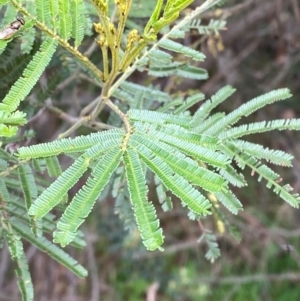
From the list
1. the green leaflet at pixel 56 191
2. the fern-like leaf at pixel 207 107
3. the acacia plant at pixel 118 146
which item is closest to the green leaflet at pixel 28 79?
the acacia plant at pixel 118 146

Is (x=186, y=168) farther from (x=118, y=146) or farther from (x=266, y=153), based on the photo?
(x=266, y=153)

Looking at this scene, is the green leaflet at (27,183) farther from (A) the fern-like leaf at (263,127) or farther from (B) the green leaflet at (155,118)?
(A) the fern-like leaf at (263,127)

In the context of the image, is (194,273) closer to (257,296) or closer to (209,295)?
(209,295)

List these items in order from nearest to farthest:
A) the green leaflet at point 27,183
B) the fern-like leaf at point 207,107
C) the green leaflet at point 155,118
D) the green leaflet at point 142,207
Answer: the green leaflet at point 142,207 < the green leaflet at point 155,118 < the green leaflet at point 27,183 < the fern-like leaf at point 207,107

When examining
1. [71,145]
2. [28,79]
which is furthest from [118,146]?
[28,79]

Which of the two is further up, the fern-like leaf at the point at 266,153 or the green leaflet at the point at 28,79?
the green leaflet at the point at 28,79

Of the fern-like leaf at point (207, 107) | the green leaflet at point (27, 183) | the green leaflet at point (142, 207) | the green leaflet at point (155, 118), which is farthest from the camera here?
the fern-like leaf at point (207, 107)
